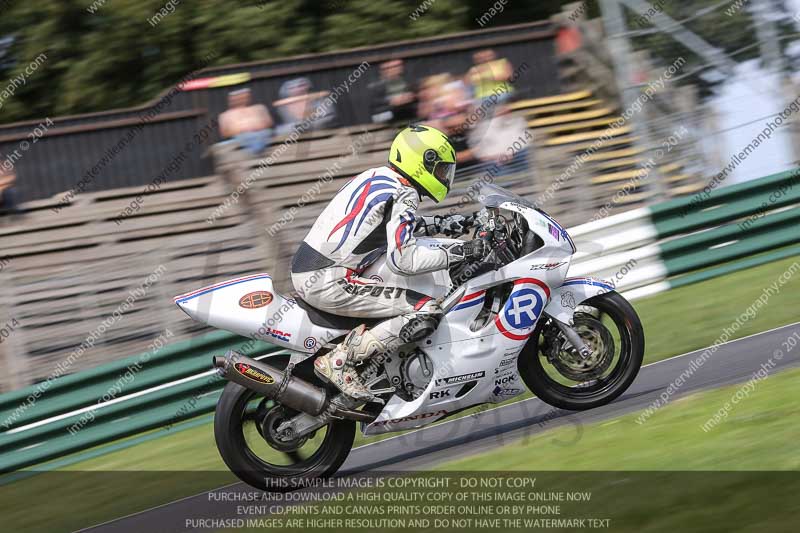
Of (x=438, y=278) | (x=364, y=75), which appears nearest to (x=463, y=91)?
(x=364, y=75)

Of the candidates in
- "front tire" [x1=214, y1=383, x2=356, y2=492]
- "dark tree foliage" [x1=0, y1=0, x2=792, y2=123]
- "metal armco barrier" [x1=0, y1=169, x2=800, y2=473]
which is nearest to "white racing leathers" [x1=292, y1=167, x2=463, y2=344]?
"front tire" [x1=214, y1=383, x2=356, y2=492]

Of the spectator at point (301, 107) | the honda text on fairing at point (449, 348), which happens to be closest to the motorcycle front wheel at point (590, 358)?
the honda text on fairing at point (449, 348)

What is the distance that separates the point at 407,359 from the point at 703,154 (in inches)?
258

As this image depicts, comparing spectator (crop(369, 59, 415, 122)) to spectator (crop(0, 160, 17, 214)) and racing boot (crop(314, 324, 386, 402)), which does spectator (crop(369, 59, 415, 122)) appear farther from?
racing boot (crop(314, 324, 386, 402))

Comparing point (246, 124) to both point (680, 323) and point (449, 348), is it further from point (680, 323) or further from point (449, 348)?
point (449, 348)

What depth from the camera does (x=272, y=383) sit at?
6.08 meters

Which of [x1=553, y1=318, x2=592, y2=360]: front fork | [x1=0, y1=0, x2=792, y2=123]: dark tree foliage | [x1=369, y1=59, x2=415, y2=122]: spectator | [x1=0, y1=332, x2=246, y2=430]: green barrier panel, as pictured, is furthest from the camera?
[x1=0, y1=0, x2=792, y2=123]: dark tree foliage

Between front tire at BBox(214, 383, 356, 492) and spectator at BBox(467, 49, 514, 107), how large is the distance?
678cm

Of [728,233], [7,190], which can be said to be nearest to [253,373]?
[728,233]

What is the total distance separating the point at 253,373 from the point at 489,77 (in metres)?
7.97

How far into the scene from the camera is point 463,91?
12.6 meters

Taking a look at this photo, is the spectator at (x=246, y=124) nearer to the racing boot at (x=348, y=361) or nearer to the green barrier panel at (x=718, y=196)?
the green barrier panel at (x=718, y=196)

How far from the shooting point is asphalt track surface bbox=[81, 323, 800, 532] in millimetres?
6293

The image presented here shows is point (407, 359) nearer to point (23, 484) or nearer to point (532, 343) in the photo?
point (532, 343)
